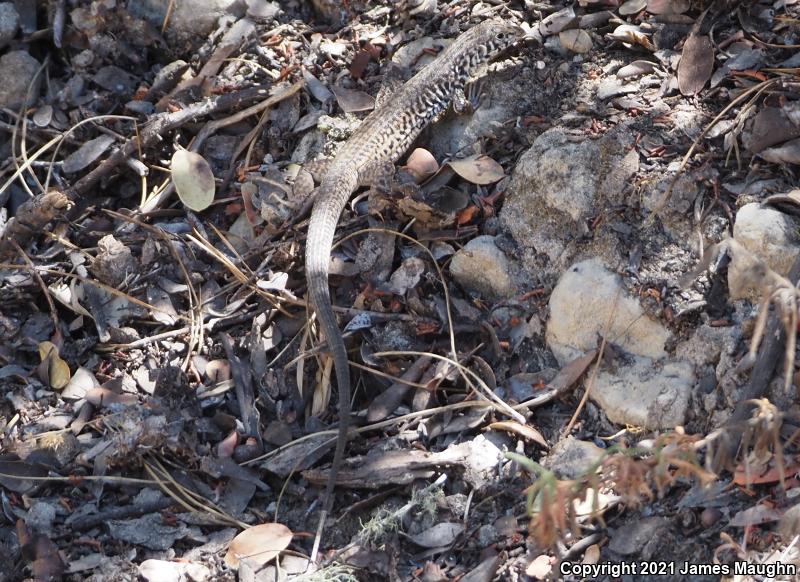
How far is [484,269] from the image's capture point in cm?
406

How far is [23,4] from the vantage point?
17.3ft

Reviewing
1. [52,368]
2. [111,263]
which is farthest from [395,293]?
[52,368]

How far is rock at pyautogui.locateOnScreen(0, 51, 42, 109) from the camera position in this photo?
5102 millimetres

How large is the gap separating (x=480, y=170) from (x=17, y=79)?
2789 millimetres

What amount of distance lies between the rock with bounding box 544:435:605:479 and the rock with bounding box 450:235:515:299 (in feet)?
2.60

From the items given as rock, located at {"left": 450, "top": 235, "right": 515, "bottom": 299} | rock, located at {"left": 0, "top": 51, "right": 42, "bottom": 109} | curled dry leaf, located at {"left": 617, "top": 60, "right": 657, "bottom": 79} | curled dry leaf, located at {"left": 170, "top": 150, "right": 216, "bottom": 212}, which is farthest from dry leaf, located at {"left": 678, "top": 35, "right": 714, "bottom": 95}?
rock, located at {"left": 0, "top": 51, "right": 42, "bottom": 109}

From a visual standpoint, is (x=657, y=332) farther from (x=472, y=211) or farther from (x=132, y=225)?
(x=132, y=225)

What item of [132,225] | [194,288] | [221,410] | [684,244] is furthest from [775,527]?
[132,225]

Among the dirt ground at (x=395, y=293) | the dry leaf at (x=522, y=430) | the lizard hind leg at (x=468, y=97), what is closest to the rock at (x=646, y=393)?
the dirt ground at (x=395, y=293)

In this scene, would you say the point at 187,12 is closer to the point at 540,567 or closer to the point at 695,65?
the point at 695,65

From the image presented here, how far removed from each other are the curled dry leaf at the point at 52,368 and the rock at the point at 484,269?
1884mm

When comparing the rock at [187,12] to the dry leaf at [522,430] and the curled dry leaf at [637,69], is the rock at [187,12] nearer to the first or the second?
the curled dry leaf at [637,69]

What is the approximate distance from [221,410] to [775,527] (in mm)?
2336

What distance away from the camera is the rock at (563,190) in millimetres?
3934
